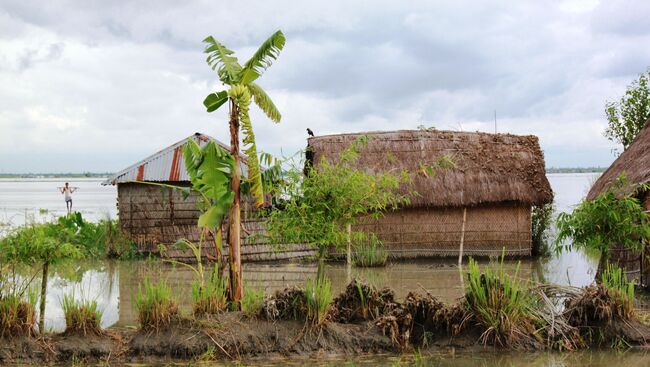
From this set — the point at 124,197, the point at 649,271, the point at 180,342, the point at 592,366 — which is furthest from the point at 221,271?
the point at 124,197

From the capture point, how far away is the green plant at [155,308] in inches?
288

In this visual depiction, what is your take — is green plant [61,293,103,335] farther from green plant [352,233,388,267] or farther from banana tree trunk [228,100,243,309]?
green plant [352,233,388,267]

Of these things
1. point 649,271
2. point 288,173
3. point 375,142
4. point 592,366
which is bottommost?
point 592,366

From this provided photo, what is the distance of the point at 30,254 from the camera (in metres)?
7.30

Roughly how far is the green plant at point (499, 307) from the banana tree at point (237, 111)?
253cm

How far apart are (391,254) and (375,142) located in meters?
2.48

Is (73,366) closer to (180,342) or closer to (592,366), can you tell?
(180,342)

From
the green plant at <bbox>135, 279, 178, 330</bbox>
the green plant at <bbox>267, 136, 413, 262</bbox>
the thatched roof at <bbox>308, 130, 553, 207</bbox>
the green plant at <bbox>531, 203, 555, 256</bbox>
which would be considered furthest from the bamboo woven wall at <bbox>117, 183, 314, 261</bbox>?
the green plant at <bbox>135, 279, 178, 330</bbox>

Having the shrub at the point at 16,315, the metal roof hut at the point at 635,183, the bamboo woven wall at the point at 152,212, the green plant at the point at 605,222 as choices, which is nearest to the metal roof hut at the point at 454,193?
the metal roof hut at the point at 635,183

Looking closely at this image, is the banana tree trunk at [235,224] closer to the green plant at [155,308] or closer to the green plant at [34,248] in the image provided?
the green plant at [155,308]

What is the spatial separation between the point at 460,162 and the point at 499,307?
8.31m

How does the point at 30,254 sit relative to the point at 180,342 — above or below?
above

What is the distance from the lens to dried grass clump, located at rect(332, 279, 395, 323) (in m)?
7.72

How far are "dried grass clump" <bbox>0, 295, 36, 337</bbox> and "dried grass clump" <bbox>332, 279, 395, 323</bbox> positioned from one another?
123 inches
